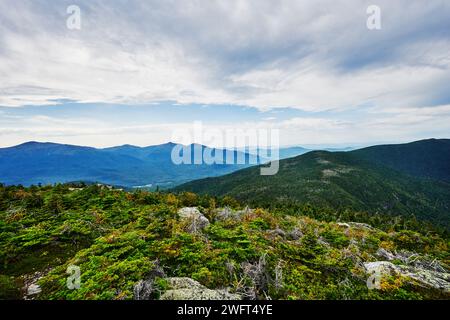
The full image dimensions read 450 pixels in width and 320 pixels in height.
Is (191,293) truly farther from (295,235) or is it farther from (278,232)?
(295,235)

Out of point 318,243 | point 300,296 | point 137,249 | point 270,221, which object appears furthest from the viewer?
point 270,221

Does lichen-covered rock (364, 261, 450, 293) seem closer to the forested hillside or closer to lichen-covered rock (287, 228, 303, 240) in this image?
lichen-covered rock (287, 228, 303, 240)

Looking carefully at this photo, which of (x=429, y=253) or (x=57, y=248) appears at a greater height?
(x=57, y=248)

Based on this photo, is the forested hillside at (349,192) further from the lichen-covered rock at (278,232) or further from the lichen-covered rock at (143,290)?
the lichen-covered rock at (143,290)

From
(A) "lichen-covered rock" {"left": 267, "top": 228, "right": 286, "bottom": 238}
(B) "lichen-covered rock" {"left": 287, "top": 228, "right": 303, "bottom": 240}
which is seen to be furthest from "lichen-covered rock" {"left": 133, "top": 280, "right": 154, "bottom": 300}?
(B) "lichen-covered rock" {"left": 287, "top": 228, "right": 303, "bottom": 240}

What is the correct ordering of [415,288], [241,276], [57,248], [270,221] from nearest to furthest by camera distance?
1. [241,276]
2. [415,288]
3. [57,248]
4. [270,221]

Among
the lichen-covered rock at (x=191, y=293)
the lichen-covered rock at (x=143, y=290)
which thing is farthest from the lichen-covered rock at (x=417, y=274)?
the lichen-covered rock at (x=143, y=290)

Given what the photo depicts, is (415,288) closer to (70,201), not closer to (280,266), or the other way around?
(280,266)

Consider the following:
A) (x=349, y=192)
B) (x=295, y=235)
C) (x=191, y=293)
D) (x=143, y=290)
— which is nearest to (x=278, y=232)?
(x=295, y=235)

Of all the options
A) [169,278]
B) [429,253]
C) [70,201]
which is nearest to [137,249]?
[169,278]
